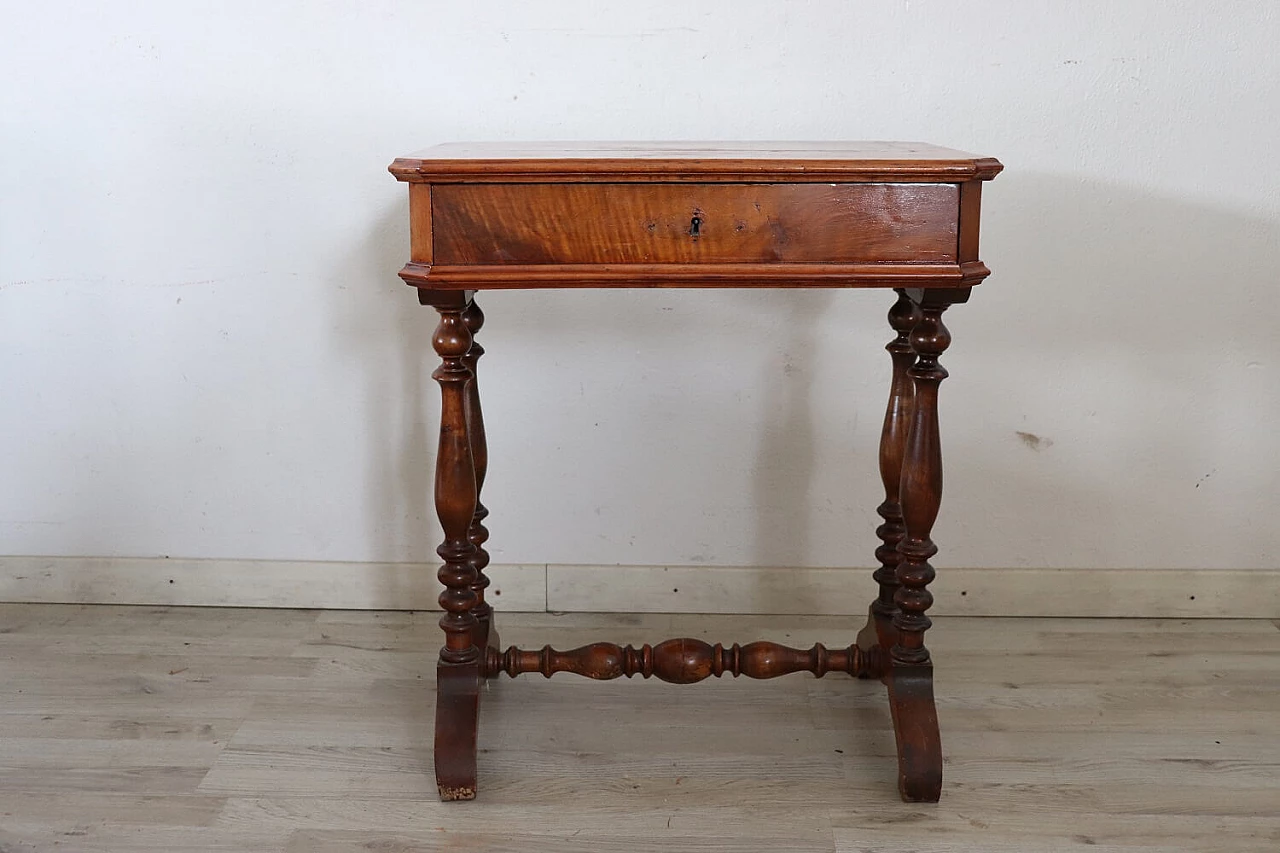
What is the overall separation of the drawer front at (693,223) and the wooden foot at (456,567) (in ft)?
0.44

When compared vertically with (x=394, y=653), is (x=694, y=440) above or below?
above

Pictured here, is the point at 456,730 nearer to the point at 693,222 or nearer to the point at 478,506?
the point at 478,506

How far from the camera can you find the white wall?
229cm

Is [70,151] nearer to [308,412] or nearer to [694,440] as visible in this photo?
[308,412]

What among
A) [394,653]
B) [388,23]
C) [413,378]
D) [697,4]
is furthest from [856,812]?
[388,23]

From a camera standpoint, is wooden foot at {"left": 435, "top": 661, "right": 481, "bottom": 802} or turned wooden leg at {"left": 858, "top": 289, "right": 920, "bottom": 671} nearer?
wooden foot at {"left": 435, "top": 661, "right": 481, "bottom": 802}

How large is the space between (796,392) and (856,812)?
0.91 metres

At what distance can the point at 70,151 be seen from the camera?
7.80ft

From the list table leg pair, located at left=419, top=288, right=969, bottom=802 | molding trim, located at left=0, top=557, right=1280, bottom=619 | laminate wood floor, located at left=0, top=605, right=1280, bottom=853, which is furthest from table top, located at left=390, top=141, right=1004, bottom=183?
molding trim, located at left=0, top=557, right=1280, bottom=619

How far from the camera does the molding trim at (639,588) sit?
2.50m

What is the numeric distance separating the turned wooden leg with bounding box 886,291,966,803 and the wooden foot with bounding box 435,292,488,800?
2.13 feet

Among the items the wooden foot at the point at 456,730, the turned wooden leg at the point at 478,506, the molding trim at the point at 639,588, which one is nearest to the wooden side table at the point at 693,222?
the turned wooden leg at the point at 478,506

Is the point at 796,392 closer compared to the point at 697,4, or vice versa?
the point at 697,4

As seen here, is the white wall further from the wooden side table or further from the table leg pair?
the wooden side table
